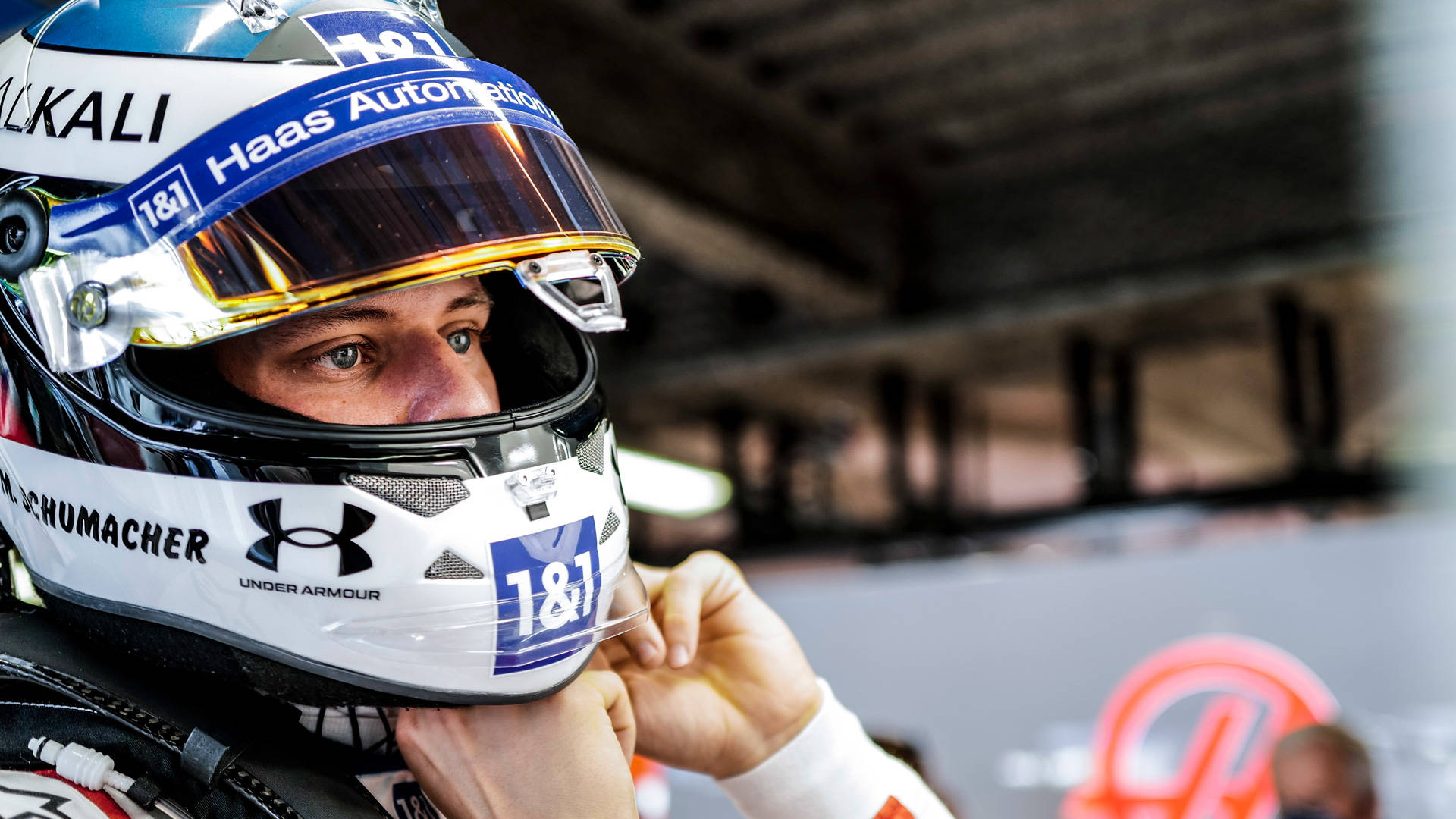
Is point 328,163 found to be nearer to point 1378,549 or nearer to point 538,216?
point 538,216

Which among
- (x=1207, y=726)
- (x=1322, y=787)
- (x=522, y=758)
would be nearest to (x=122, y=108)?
(x=522, y=758)

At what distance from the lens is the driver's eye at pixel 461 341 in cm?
107

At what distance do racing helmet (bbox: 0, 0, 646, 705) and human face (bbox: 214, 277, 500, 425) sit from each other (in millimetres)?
38

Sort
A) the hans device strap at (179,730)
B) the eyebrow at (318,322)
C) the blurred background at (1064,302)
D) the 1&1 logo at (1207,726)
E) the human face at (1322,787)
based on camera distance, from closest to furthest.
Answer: the hans device strap at (179,730) → the eyebrow at (318,322) → the human face at (1322,787) → the blurred background at (1064,302) → the 1&1 logo at (1207,726)

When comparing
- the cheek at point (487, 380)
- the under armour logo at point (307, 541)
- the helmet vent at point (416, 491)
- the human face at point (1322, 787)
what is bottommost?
the human face at point (1322, 787)

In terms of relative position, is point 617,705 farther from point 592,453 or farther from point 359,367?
point 359,367

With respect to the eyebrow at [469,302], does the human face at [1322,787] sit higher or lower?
lower

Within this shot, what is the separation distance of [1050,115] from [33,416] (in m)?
3.72

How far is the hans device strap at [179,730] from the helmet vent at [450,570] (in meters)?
0.16

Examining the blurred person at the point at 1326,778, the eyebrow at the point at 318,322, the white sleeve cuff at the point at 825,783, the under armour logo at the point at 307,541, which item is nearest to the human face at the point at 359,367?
the eyebrow at the point at 318,322

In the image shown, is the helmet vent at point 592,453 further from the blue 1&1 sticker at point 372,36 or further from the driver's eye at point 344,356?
the blue 1&1 sticker at point 372,36

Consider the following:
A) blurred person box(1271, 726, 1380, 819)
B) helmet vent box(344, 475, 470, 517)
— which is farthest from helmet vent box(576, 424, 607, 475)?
blurred person box(1271, 726, 1380, 819)

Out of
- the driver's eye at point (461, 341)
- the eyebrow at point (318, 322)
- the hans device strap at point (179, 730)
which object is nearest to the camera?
the hans device strap at point (179, 730)

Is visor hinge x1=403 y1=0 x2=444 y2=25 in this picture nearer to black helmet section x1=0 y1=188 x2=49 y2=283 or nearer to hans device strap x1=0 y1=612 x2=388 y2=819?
black helmet section x1=0 y1=188 x2=49 y2=283
